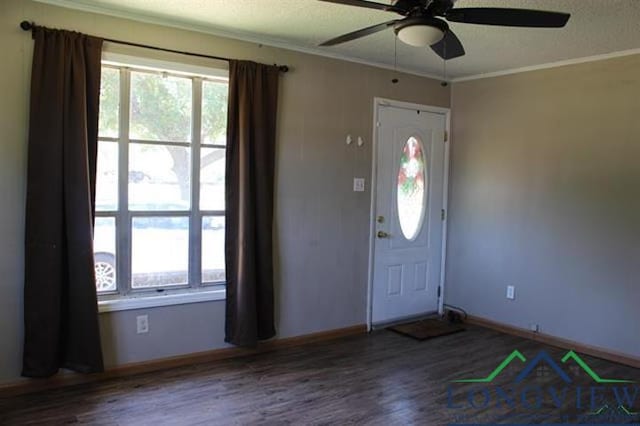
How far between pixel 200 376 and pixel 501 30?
10.5 feet

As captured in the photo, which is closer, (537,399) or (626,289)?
(537,399)

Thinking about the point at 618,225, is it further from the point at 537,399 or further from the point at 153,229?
the point at 153,229

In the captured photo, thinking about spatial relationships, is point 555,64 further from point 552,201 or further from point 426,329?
point 426,329

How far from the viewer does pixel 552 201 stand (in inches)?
168

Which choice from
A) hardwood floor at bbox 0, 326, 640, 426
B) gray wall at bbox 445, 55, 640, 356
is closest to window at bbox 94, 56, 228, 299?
hardwood floor at bbox 0, 326, 640, 426

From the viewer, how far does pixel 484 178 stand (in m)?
4.79

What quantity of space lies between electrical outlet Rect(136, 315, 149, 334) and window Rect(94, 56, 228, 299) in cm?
18

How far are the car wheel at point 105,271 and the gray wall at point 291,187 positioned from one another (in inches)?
8.8

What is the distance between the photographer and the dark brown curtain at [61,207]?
117 inches

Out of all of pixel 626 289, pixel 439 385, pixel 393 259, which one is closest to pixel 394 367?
pixel 439 385

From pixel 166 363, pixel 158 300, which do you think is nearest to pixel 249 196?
pixel 158 300

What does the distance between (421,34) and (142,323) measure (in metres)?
2.66

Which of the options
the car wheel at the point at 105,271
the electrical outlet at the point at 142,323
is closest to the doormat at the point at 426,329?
the electrical outlet at the point at 142,323

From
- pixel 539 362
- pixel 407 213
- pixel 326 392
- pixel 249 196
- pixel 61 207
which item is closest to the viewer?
pixel 61 207
